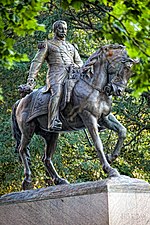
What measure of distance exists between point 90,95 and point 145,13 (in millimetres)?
4601

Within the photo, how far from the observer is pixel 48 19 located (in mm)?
17609

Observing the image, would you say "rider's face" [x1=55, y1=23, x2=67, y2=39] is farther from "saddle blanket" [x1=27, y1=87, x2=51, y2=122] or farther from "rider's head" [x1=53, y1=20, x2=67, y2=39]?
"saddle blanket" [x1=27, y1=87, x2=51, y2=122]

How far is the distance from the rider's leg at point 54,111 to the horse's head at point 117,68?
2.72 feet

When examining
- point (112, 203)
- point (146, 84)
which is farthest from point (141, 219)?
point (146, 84)

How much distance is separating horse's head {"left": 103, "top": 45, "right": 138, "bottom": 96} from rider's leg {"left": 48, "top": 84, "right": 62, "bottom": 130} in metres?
0.83

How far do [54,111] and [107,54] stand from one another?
116cm

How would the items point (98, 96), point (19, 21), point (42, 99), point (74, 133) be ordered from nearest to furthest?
point (19, 21) < point (98, 96) < point (42, 99) < point (74, 133)

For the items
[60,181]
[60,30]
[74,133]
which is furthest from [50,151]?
[74,133]

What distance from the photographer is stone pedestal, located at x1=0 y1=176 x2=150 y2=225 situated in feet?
32.0

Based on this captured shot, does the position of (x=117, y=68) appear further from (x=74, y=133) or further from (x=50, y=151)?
(x=74, y=133)

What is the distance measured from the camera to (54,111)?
1092 centimetres

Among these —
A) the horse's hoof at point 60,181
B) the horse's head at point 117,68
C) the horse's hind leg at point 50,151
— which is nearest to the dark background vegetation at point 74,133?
the horse's hind leg at point 50,151

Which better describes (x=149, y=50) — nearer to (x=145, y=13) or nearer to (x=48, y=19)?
(x=145, y=13)

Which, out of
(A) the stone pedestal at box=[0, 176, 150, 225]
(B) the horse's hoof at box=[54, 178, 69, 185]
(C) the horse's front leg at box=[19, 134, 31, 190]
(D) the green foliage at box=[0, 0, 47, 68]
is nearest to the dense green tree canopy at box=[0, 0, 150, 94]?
(D) the green foliage at box=[0, 0, 47, 68]
